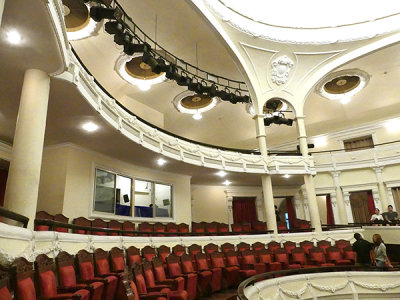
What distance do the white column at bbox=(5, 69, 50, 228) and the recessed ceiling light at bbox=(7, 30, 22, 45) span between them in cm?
65

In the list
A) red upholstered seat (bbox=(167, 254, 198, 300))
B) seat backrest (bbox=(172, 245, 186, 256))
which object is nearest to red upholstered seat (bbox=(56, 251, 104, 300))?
red upholstered seat (bbox=(167, 254, 198, 300))

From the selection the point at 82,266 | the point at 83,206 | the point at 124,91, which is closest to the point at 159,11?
the point at 124,91

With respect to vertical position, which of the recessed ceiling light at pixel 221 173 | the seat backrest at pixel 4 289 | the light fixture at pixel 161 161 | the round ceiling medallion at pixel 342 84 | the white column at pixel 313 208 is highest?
the round ceiling medallion at pixel 342 84

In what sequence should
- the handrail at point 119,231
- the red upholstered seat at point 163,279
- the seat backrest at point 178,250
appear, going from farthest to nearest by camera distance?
the seat backrest at point 178,250, the red upholstered seat at point 163,279, the handrail at point 119,231

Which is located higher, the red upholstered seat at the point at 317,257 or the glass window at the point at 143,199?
the glass window at the point at 143,199

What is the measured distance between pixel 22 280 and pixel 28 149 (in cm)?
233

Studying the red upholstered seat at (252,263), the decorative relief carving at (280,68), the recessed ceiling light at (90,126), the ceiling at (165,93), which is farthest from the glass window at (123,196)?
the decorative relief carving at (280,68)

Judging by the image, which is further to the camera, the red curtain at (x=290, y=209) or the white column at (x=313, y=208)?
the red curtain at (x=290, y=209)

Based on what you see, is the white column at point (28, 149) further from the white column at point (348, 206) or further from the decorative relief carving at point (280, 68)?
the white column at point (348, 206)

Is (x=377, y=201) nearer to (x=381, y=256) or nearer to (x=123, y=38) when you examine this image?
(x=381, y=256)

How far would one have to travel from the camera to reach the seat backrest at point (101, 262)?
4633mm

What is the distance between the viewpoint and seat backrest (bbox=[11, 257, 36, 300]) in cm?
262

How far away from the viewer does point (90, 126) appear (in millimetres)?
7469

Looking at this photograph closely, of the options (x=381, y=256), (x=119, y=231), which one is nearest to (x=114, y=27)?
(x=119, y=231)
